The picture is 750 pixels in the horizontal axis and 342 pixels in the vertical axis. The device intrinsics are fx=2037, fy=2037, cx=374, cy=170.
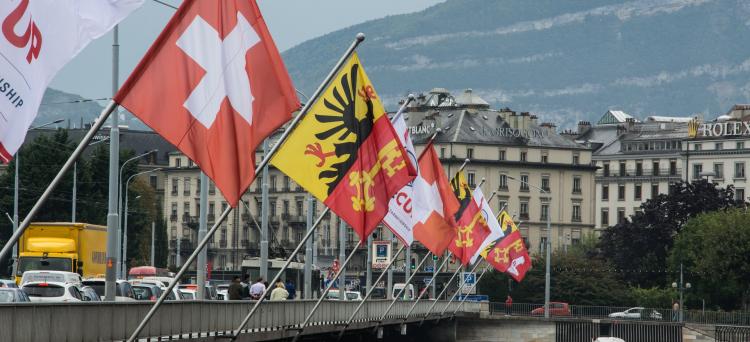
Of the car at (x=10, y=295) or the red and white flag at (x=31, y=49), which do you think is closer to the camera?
the red and white flag at (x=31, y=49)

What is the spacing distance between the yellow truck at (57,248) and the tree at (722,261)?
2889 inches

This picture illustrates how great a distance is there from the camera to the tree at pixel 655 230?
6220 inches

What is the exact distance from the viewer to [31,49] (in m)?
21.3

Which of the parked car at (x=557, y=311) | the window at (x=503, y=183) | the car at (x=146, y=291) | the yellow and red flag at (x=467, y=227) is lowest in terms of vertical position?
the parked car at (x=557, y=311)

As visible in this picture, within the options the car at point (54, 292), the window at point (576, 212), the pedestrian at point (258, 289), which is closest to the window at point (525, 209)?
the window at point (576, 212)

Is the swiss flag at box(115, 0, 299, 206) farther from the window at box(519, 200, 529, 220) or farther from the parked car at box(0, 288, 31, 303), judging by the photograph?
the window at box(519, 200, 529, 220)

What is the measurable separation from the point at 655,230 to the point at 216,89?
13701 cm

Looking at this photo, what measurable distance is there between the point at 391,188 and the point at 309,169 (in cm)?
343

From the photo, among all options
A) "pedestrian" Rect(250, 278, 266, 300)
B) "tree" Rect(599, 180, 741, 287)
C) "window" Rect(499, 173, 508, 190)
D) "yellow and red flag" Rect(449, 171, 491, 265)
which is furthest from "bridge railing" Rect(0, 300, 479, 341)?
"window" Rect(499, 173, 508, 190)

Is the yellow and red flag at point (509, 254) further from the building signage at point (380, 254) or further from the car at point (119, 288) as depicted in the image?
the car at point (119, 288)

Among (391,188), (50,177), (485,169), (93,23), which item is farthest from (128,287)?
(485,169)

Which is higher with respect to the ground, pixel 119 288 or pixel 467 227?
pixel 467 227

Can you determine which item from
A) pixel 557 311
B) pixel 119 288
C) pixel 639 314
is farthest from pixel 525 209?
pixel 119 288

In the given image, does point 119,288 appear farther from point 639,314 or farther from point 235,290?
point 639,314
